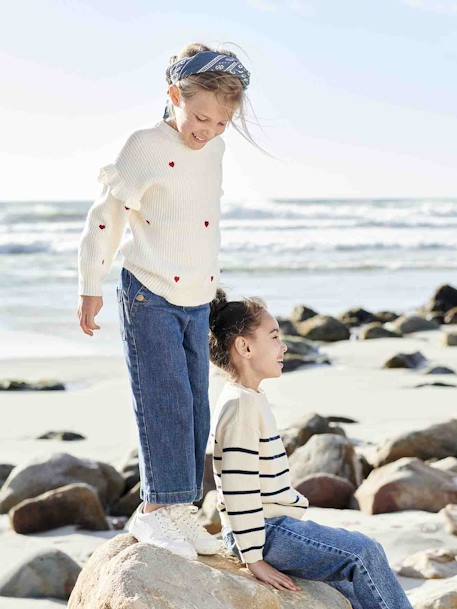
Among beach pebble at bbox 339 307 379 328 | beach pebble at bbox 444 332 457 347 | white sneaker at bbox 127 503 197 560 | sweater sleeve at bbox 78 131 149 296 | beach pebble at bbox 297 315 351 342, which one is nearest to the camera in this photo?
white sneaker at bbox 127 503 197 560

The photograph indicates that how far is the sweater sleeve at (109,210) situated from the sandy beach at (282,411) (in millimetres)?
2004

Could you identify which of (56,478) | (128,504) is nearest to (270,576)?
(128,504)

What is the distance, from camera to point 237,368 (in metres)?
4.52

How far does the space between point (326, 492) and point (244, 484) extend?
302 centimetres

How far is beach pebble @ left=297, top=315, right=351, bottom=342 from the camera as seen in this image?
15.3m

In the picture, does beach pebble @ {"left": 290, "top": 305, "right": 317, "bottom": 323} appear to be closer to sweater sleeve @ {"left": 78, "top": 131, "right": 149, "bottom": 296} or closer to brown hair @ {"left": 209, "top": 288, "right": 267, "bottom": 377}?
brown hair @ {"left": 209, "top": 288, "right": 267, "bottom": 377}

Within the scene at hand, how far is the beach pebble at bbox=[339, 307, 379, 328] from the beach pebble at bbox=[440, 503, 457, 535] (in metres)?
10.1

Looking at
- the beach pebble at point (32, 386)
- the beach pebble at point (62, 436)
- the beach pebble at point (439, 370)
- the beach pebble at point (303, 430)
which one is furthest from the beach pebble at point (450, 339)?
the beach pebble at point (62, 436)

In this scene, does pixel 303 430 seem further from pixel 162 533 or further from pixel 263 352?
pixel 162 533

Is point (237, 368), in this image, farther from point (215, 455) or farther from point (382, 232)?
point (382, 232)

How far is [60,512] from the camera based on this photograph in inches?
276

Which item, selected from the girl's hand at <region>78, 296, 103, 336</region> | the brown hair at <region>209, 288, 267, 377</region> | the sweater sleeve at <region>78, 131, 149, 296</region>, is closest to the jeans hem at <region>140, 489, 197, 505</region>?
the brown hair at <region>209, 288, 267, 377</region>

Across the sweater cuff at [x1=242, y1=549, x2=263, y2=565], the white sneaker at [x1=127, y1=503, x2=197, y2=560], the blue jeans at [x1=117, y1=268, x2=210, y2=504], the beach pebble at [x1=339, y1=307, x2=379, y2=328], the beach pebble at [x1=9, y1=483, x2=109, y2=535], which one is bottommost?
the beach pebble at [x1=339, y1=307, x2=379, y2=328]

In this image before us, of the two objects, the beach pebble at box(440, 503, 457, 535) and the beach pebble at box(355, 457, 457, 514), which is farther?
the beach pebble at box(355, 457, 457, 514)
